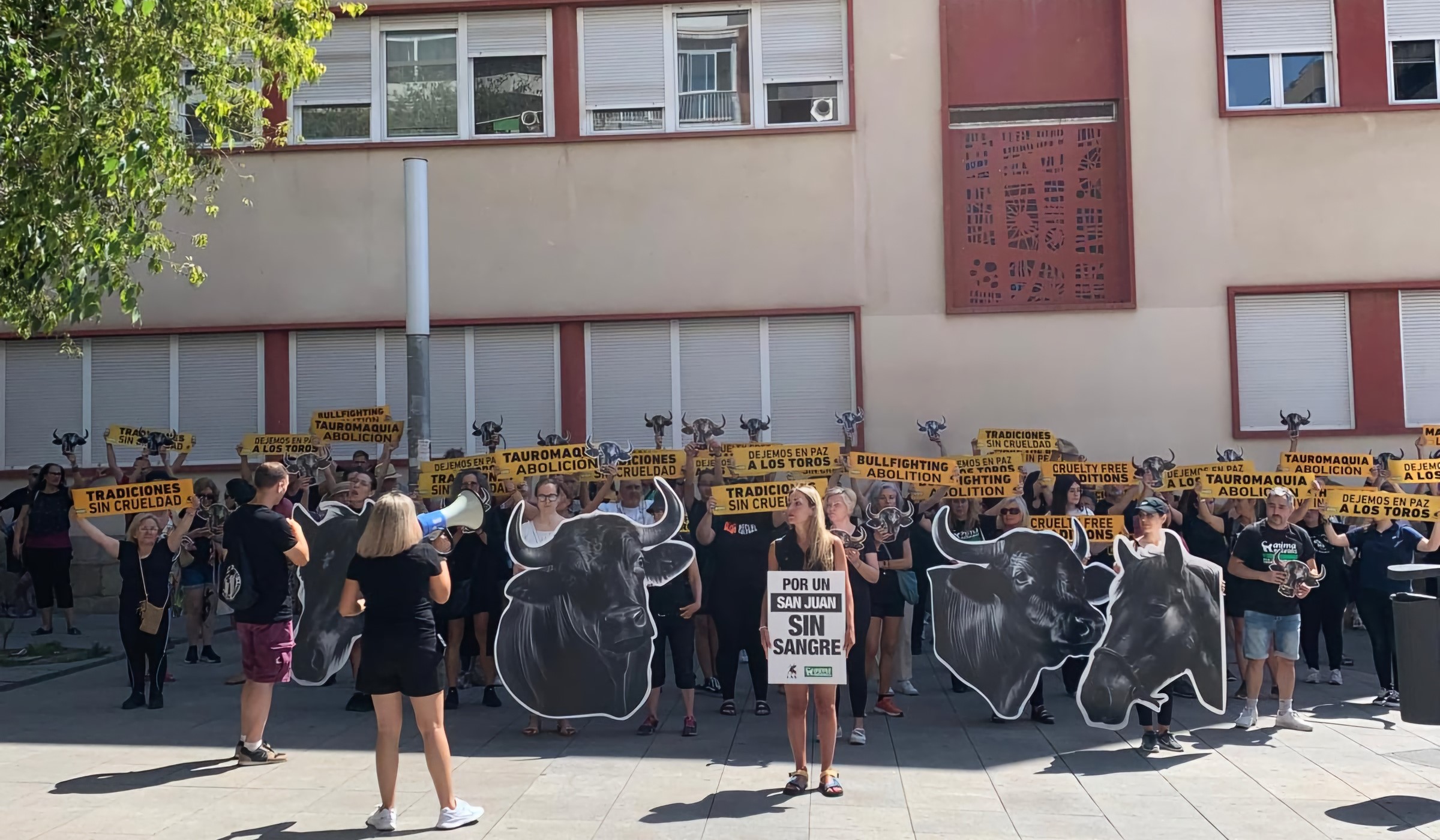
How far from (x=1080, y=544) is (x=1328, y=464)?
392 cm

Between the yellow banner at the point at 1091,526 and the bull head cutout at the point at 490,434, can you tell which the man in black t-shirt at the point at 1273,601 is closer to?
the yellow banner at the point at 1091,526

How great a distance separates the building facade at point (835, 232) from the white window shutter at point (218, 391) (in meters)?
0.05

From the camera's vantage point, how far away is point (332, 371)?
1677cm

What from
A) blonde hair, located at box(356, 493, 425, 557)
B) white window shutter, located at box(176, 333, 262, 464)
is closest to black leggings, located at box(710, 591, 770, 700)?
blonde hair, located at box(356, 493, 425, 557)

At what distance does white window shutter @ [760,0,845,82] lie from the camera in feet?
54.0

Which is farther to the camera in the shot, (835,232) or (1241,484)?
(835,232)

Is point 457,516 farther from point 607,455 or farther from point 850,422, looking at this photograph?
point 850,422

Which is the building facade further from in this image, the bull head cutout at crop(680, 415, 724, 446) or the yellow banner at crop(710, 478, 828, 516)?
the yellow banner at crop(710, 478, 828, 516)

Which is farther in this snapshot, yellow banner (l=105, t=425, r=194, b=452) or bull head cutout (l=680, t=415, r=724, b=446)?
yellow banner (l=105, t=425, r=194, b=452)

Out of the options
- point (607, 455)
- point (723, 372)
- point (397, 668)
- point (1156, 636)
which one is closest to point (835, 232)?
point (723, 372)

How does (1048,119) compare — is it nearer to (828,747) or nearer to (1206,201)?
(1206,201)

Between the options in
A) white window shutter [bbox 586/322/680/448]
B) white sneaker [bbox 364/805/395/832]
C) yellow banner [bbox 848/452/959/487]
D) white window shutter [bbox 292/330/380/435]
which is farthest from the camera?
white window shutter [bbox 292/330/380/435]

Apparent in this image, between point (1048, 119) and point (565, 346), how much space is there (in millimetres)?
7208

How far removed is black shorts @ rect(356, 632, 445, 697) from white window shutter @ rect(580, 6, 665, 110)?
11.6m
